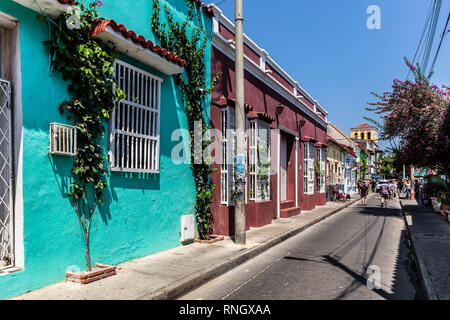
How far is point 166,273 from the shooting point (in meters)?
5.38

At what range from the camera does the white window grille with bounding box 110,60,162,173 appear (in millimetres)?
5887

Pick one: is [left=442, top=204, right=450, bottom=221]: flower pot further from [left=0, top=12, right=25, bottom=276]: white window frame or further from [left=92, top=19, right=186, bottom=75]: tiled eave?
[left=0, top=12, right=25, bottom=276]: white window frame

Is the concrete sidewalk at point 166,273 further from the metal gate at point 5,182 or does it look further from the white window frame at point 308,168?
the white window frame at point 308,168

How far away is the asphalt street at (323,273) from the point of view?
4891mm

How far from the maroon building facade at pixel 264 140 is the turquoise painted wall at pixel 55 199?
2.76 meters

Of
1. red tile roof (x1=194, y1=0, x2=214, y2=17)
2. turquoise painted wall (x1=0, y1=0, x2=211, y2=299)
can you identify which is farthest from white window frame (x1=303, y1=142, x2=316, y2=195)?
turquoise painted wall (x1=0, y1=0, x2=211, y2=299)

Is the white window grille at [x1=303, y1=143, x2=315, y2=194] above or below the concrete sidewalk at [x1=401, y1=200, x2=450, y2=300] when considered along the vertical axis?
above

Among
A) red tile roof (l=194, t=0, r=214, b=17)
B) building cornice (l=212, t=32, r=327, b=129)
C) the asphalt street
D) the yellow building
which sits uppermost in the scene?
the yellow building

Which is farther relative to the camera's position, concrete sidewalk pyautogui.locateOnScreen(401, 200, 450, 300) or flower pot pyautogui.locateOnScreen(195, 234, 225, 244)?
flower pot pyautogui.locateOnScreen(195, 234, 225, 244)

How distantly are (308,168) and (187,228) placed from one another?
1091cm

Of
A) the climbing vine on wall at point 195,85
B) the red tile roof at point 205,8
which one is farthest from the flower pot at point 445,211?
the red tile roof at point 205,8

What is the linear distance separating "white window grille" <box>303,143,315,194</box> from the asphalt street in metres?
7.36

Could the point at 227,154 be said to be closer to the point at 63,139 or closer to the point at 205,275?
the point at 205,275
